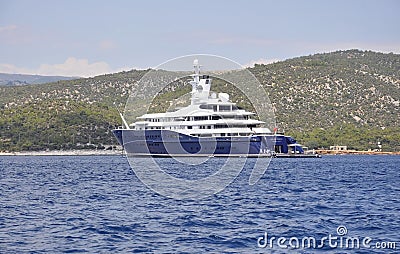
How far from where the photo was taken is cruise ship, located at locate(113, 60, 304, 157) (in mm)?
96000

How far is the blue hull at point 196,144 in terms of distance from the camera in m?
95.3

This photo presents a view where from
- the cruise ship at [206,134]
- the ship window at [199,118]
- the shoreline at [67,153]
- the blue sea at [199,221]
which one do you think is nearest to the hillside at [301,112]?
the shoreline at [67,153]

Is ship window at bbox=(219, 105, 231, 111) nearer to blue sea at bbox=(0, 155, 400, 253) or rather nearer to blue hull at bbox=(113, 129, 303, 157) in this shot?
blue hull at bbox=(113, 129, 303, 157)

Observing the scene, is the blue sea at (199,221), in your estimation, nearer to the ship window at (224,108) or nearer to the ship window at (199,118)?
the ship window at (224,108)

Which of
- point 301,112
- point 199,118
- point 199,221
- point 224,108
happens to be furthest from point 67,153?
point 199,221

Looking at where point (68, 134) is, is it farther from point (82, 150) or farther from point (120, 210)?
point (120, 210)

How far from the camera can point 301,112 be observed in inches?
6216

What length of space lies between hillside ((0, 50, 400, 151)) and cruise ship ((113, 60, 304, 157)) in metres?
36.2

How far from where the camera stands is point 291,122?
152 meters

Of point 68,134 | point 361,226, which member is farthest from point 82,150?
point 361,226

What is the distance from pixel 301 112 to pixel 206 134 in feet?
205

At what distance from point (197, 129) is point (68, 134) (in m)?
57.6

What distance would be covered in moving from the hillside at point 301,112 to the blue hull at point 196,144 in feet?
124

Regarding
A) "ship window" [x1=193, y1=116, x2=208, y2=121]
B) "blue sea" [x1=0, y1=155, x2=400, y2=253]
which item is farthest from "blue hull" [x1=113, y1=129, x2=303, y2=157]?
"blue sea" [x1=0, y1=155, x2=400, y2=253]
